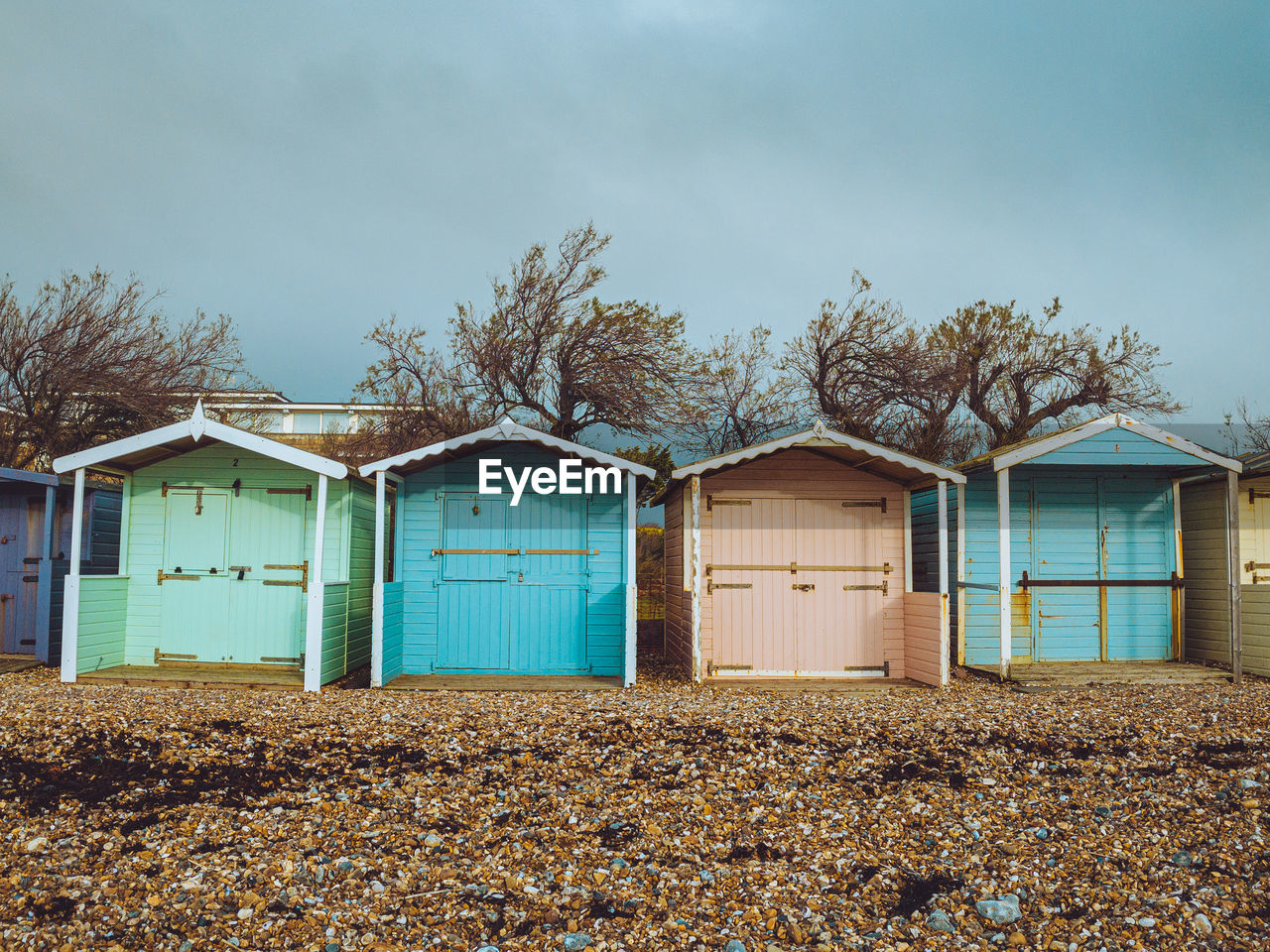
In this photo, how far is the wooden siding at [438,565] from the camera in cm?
902

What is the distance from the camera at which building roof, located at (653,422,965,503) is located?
8516 millimetres

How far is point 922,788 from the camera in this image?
4879mm

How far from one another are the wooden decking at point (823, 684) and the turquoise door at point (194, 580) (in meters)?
A: 5.51

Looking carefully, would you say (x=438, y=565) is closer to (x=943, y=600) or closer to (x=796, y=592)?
(x=796, y=592)

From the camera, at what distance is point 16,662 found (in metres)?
9.34

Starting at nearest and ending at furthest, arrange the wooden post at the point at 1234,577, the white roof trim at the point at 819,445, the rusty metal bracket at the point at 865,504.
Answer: the white roof trim at the point at 819,445, the wooden post at the point at 1234,577, the rusty metal bracket at the point at 865,504

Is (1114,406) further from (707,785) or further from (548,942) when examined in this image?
(548,942)

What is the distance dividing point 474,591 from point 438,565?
0.51m

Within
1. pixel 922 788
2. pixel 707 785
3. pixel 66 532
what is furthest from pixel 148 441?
pixel 922 788

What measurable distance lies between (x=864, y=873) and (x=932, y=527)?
6.60 metres

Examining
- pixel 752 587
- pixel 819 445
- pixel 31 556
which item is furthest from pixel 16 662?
pixel 819 445

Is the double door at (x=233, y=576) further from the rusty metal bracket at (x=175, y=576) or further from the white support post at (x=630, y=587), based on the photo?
the white support post at (x=630, y=587)

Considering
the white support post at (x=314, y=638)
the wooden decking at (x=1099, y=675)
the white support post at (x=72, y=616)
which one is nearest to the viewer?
the white support post at (x=314, y=638)

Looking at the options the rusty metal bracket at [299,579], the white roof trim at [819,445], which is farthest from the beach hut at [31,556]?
the white roof trim at [819,445]
